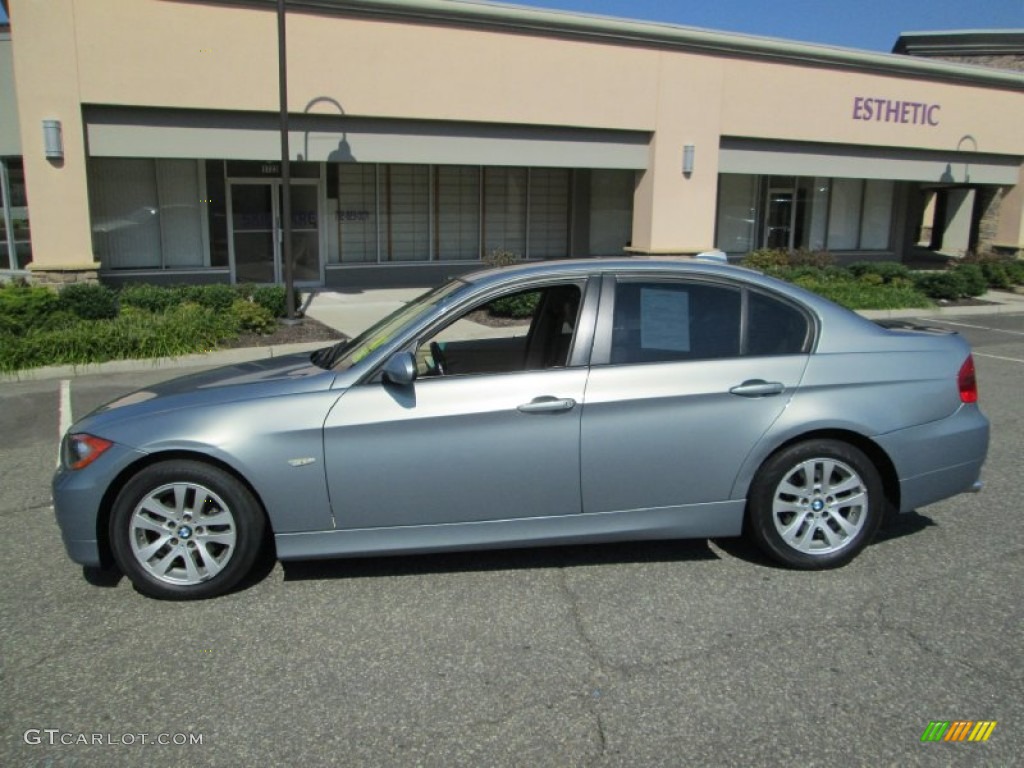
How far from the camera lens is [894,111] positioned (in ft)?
67.6

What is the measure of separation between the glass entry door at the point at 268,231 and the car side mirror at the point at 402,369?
14408 mm

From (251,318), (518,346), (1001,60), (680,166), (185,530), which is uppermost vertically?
(1001,60)

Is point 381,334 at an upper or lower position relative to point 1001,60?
lower

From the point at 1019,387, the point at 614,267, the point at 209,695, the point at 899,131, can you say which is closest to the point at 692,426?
the point at 614,267

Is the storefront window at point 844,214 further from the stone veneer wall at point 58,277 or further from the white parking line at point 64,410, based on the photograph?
the white parking line at point 64,410

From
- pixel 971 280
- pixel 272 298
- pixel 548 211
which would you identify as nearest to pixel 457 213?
pixel 548 211

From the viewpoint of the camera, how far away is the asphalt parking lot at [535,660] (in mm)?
3133

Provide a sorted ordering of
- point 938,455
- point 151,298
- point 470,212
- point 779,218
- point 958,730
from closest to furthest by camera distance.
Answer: point 958,730, point 938,455, point 151,298, point 470,212, point 779,218

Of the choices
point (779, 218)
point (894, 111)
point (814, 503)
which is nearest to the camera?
point (814, 503)

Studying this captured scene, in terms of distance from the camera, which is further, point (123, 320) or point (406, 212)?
point (406, 212)

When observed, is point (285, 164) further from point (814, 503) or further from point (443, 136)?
point (814, 503)

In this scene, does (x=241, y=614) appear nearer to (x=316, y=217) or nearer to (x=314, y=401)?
(x=314, y=401)

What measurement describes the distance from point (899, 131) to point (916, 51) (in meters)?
15.2

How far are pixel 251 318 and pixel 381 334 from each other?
28.3 feet
